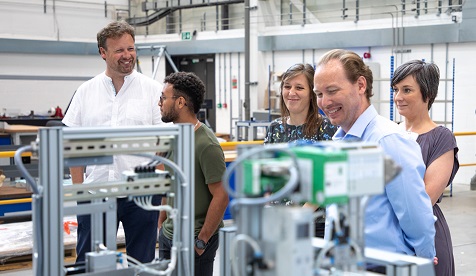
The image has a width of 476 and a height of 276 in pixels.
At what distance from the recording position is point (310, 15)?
13164 millimetres

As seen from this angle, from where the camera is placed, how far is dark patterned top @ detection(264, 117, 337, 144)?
10.6 ft

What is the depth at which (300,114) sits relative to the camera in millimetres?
3279

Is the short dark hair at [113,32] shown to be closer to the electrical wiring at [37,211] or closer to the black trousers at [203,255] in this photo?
the black trousers at [203,255]

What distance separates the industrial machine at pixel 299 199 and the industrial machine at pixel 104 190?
0.52 meters

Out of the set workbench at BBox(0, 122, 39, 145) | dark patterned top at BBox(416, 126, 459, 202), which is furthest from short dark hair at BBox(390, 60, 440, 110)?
workbench at BBox(0, 122, 39, 145)

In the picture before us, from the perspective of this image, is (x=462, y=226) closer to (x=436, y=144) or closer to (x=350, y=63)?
(x=436, y=144)

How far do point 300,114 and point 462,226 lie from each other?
15.0 ft

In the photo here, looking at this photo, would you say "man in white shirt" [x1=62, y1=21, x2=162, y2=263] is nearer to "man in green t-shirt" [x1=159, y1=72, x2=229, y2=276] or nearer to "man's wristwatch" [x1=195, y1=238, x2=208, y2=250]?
"man in green t-shirt" [x1=159, y1=72, x2=229, y2=276]

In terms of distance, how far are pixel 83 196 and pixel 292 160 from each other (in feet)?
2.55

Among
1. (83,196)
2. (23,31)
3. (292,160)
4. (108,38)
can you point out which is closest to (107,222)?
(83,196)

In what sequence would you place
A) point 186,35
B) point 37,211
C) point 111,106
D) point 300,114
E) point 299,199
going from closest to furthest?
point 299,199
point 37,211
point 300,114
point 111,106
point 186,35

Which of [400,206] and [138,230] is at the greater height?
[400,206]

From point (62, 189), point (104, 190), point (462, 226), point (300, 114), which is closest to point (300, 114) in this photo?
point (300, 114)

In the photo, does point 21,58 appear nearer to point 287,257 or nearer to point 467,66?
point 467,66
